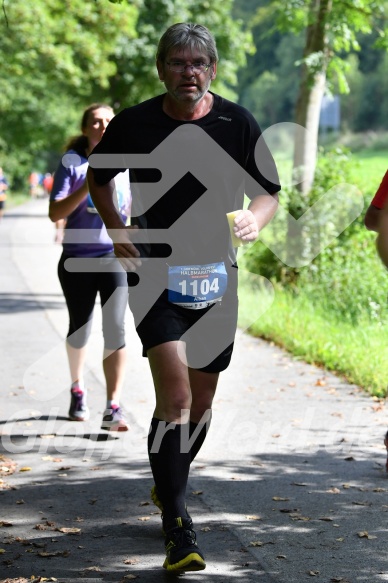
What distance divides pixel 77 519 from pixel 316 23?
9.27 metres

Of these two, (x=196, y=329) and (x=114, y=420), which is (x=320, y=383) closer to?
(x=114, y=420)

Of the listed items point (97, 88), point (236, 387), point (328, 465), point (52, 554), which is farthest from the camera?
point (97, 88)

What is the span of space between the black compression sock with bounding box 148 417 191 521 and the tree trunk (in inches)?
357

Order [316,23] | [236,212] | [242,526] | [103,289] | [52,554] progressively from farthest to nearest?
[316,23] → [103,289] → [242,526] → [52,554] → [236,212]

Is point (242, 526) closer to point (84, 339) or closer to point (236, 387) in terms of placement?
point (84, 339)

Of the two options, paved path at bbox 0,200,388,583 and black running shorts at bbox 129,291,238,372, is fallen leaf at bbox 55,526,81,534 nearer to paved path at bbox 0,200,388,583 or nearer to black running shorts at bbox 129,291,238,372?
paved path at bbox 0,200,388,583

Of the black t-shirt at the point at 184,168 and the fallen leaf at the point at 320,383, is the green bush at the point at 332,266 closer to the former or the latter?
the fallen leaf at the point at 320,383

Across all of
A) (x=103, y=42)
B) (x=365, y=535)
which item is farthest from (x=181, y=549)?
(x=103, y=42)

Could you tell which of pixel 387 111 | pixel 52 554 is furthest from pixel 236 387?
pixel 387 111

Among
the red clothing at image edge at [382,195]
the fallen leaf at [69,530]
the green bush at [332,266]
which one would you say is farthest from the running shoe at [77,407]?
the green bush at [332,266]

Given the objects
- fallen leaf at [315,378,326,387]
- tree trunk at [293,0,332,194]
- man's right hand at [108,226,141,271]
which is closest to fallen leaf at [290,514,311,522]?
man's right hand at [108,226,141,271]

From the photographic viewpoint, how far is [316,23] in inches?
523

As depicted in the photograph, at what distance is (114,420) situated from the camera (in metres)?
7.12

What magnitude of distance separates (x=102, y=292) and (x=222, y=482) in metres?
1.69
